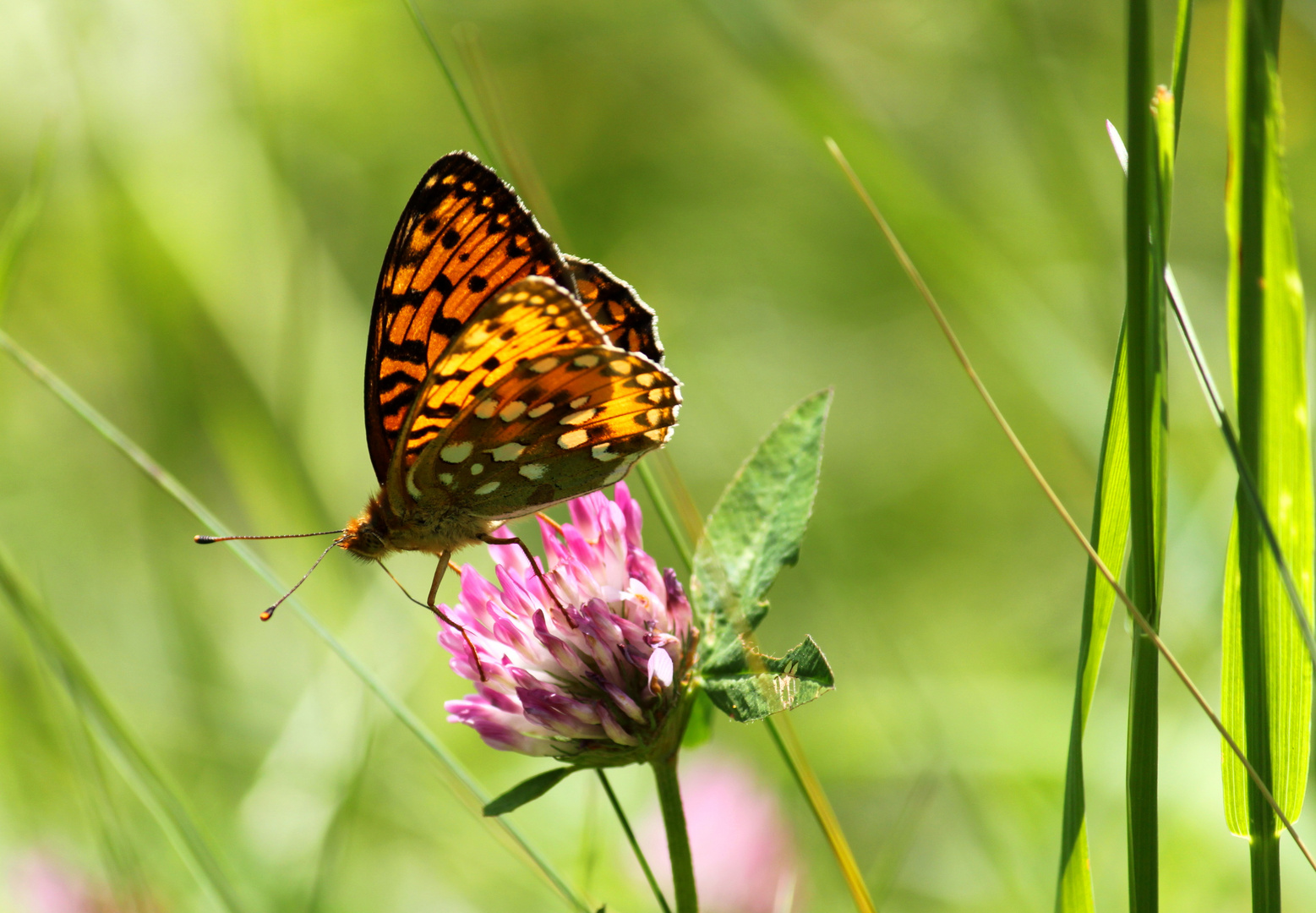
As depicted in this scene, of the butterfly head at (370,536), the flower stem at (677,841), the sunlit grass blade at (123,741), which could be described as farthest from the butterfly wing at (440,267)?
the flower stem at (677,841)

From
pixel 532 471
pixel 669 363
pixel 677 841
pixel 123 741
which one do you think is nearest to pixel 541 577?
pixel 532 471

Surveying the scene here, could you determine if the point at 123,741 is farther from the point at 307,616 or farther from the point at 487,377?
the point at 487,377

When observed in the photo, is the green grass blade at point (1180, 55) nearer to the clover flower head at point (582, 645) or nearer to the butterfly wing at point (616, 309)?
the clover flower head at point (582, 645)

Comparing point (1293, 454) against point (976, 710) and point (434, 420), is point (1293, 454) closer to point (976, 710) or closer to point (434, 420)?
point (434, 420)

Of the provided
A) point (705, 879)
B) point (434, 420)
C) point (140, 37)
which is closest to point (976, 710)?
point (705, 879)

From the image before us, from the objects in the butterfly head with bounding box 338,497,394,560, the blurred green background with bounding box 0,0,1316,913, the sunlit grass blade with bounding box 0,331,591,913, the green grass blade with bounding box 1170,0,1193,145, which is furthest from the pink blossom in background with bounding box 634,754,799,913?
the green grass blade with bounding box 1170,0,1193,145
